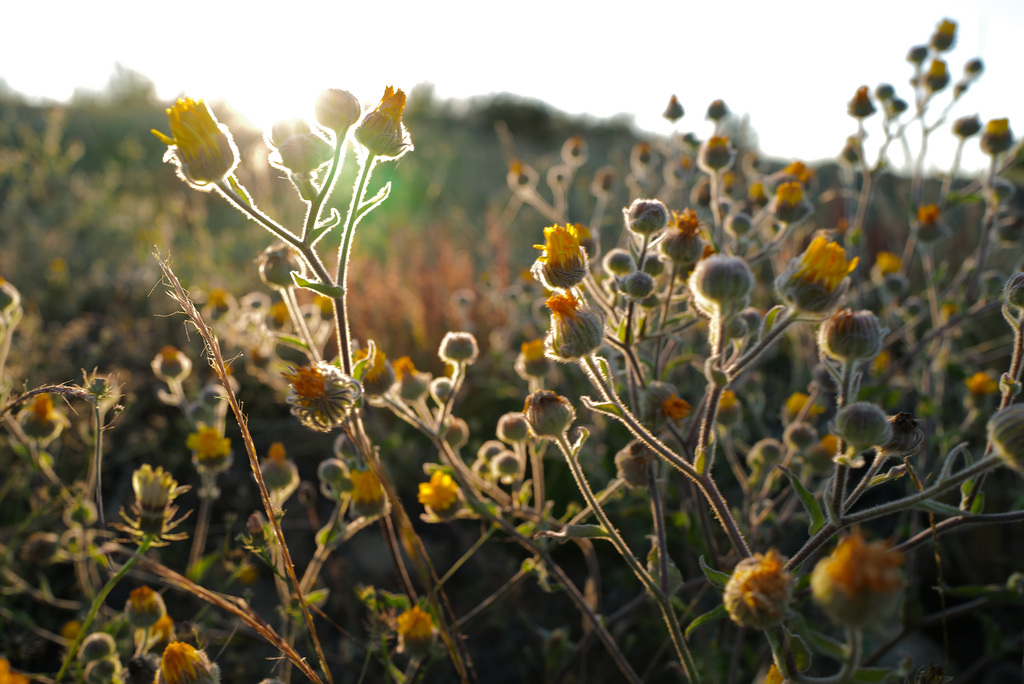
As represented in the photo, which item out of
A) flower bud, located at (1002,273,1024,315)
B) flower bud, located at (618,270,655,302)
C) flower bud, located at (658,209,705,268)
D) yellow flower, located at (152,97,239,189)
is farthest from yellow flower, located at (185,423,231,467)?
flower bud, located at (1002,273,1024,315)

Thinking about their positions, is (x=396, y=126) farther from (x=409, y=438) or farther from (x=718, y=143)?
(x=409, y=438)

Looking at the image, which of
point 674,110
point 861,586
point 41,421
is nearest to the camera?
point 861,586

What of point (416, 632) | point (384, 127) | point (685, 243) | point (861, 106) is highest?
point (861, 106)

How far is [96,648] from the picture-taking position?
7.06ft

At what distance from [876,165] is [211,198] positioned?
10417mm

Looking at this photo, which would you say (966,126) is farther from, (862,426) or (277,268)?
(277,268)

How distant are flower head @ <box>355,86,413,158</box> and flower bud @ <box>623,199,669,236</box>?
2.36 feet

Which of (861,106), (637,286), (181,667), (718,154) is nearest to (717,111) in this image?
(861,106)

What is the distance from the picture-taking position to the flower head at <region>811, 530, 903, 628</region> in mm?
948

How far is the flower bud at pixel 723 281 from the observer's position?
144 centimetres

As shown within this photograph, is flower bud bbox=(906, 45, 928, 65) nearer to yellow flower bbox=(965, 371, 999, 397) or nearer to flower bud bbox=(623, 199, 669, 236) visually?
yellow flower bbox=(965, 371, 999, 397)

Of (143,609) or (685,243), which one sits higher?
(685,243)

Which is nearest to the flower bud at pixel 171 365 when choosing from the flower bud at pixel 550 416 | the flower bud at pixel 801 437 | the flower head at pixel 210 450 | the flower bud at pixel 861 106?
the flower head at pixel 210 450

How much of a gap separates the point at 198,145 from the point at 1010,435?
6.34 feet
